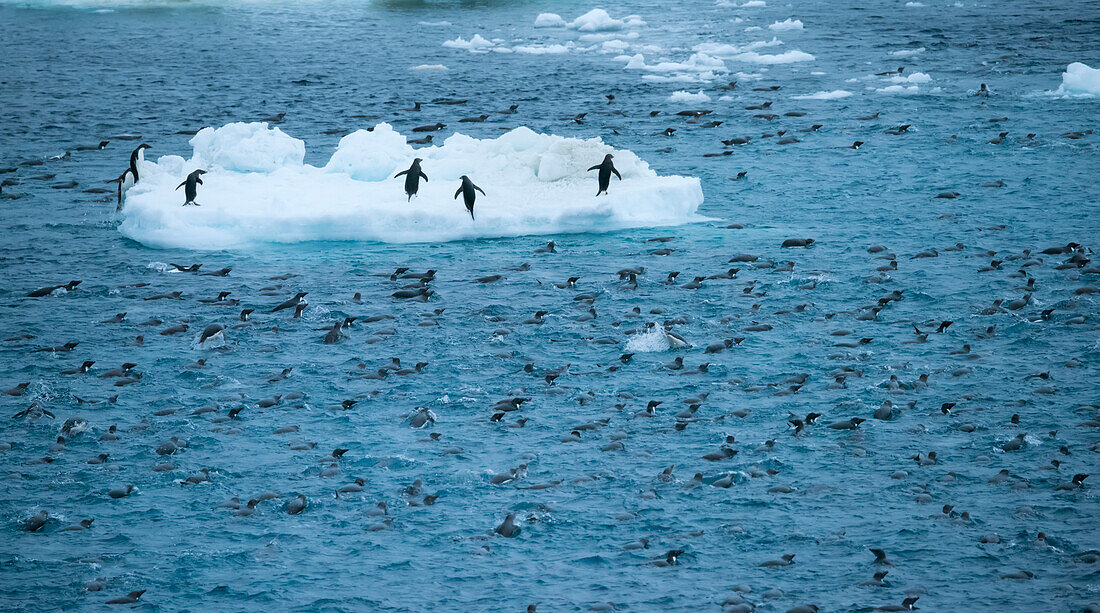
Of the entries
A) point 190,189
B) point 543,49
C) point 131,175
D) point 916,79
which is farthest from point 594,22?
point 190,189

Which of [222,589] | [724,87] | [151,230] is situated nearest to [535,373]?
[222,589]

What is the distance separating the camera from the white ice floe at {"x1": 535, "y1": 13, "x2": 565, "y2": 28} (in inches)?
2156

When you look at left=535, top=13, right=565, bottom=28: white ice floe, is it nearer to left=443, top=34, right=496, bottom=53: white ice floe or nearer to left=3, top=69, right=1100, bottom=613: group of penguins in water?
left=443, top=34, right=496, bottom=53: white ice floe

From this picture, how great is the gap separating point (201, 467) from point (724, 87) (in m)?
27.0

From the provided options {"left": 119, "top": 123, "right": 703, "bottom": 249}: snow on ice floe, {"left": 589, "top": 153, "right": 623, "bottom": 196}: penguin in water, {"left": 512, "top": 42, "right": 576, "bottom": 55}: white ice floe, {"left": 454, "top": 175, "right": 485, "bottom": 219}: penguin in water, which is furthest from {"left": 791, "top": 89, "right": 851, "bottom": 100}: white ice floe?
{"left": 454, "top": 175, "right": 485, "bottom": 219}: penguin in water

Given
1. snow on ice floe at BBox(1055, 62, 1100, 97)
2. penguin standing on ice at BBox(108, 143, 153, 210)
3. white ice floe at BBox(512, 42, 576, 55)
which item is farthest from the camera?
white ice floe at BBox(512, 42, 576, 55)

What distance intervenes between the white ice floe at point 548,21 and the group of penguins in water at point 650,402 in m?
33.5

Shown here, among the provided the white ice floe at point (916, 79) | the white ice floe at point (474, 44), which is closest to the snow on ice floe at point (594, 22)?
the white ice floe at point (474, 44)

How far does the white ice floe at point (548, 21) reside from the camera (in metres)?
54.8

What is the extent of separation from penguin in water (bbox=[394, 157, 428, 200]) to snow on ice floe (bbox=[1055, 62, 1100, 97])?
21.0m

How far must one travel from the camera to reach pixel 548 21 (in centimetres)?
5500

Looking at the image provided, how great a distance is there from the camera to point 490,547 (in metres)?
12.1

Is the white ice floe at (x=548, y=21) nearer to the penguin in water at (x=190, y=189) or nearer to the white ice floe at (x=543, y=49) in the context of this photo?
the white ice floe at (x=543, y=49)

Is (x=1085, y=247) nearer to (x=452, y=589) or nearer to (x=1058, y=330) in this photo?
(x=1058, y=330)
